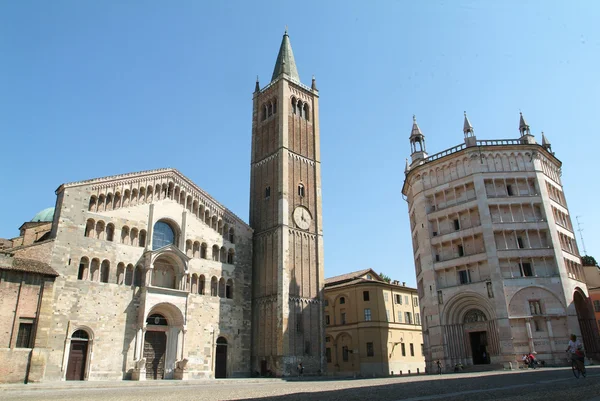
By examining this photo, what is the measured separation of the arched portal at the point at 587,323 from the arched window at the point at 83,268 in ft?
123

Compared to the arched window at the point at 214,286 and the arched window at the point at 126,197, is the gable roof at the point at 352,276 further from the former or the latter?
the arched window at the point at 126,197

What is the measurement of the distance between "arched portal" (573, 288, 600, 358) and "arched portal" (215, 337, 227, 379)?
28.7m

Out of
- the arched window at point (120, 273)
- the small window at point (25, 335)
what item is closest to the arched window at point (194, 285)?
the arched window at point (120, 273)

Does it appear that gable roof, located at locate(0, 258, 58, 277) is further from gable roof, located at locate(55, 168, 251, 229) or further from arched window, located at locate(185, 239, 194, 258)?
arched window, located at locate(185, 239, 194, 258)

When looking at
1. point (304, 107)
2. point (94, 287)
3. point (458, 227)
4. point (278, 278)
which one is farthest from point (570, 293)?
point (94, 287)

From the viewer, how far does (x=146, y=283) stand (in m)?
31.1

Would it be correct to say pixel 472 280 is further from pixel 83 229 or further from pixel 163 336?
pixel 83 229

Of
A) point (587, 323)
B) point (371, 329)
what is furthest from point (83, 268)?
point (587, 323)

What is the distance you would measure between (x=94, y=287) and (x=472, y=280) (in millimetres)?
29037

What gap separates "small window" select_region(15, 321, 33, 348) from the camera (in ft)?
81.2

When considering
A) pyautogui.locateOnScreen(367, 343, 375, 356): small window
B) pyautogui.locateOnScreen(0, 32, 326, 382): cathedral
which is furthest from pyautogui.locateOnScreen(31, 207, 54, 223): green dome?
pyautogui.locateOnScreen(367, 343, 375, 356): small window

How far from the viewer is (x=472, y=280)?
3725 centimetres

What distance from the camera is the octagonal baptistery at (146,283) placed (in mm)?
28000

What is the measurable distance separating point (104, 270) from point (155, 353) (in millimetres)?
6933
